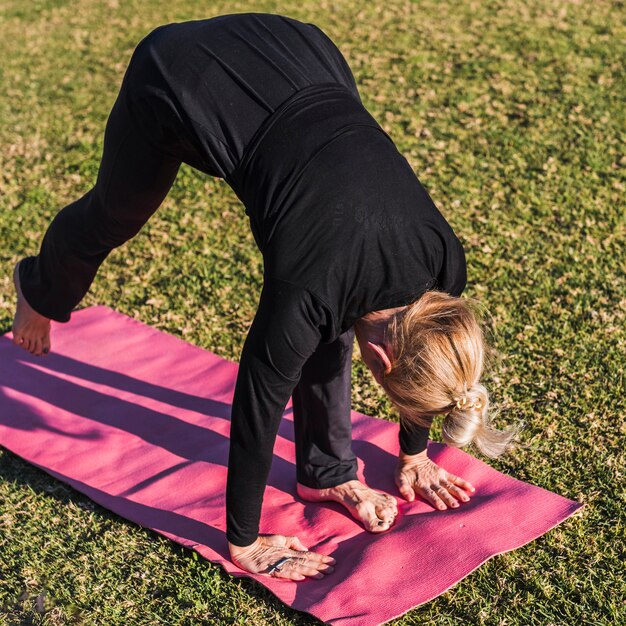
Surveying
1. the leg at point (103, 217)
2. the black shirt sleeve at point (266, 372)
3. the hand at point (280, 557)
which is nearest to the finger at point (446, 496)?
the hand at point (280, 557)

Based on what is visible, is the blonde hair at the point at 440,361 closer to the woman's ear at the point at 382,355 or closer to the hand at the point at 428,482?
the woman's ear at the point at 382,355

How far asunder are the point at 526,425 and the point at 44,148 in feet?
14.2

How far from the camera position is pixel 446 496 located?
3426 mm

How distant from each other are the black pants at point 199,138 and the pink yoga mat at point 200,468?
281 millimetres

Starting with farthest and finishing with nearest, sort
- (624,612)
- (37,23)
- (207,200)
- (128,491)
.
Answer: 1. (37,23)
2. (207,200)
3. (128,491)
4. (624,612)

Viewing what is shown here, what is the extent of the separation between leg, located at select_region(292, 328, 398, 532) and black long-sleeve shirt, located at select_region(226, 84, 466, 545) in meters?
0.55

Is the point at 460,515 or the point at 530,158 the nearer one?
the point at 460,515

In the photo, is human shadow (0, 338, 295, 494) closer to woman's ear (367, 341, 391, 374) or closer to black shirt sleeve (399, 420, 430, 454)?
black shirt sleeve (399, 420, 430, 454)

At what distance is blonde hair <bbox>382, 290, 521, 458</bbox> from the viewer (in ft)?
8.50

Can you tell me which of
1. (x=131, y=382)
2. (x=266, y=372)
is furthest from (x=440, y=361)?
(x=131, y=382)

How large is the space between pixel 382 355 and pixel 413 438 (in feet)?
2.84

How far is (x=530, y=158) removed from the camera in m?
6.05

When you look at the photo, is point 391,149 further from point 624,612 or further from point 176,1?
point 176,1

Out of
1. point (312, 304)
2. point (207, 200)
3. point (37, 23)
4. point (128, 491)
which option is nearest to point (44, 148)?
point (207, 200)
